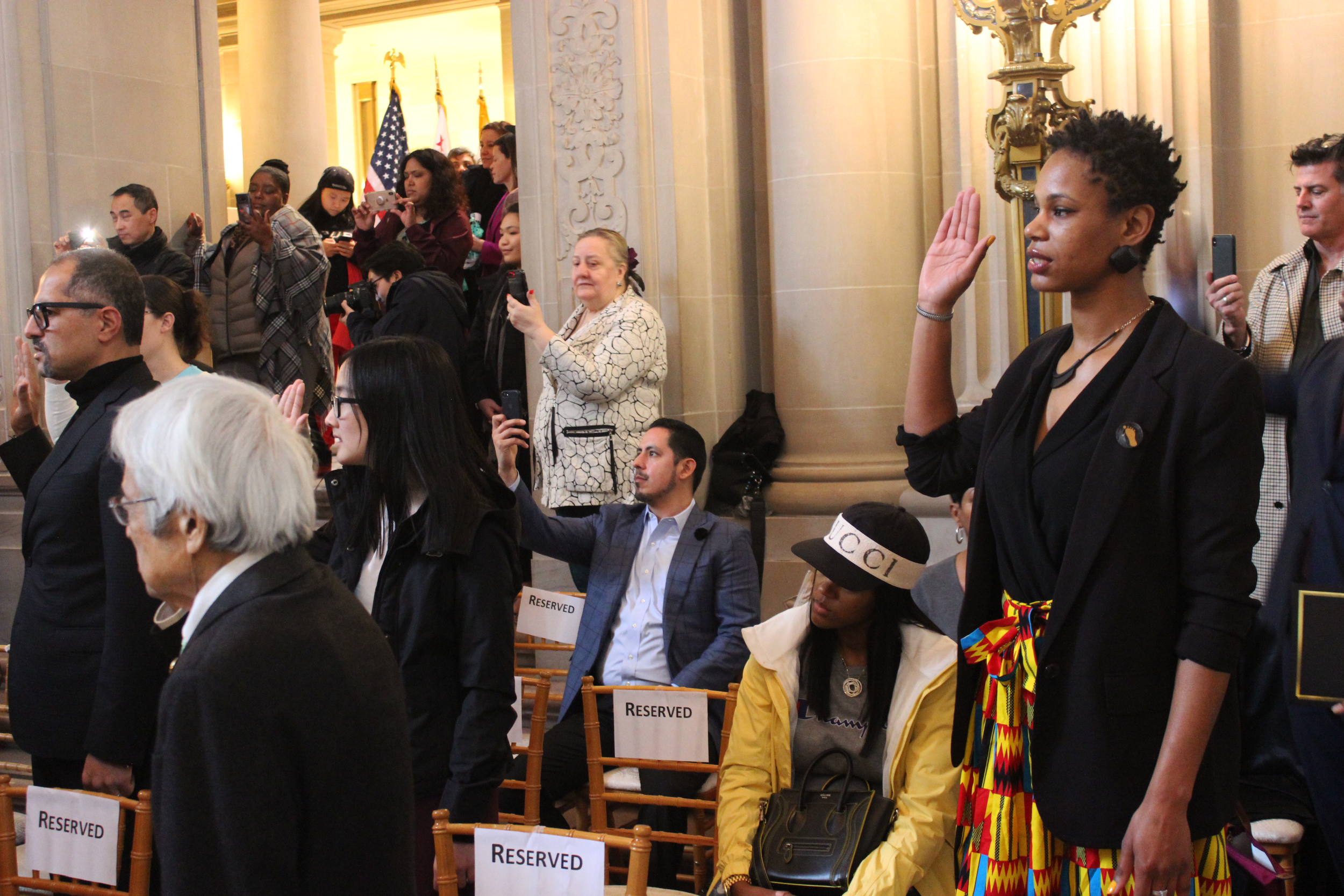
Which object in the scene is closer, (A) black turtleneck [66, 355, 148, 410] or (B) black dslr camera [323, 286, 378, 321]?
(A) black turtleneck [66, 355, 148, 410]

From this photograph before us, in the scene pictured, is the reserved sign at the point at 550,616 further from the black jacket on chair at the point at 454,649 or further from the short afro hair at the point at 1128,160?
the short afro hair at the point at 1128,160

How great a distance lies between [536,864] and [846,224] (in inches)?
145

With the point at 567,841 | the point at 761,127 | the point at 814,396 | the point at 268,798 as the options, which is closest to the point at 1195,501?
the point at 567,841

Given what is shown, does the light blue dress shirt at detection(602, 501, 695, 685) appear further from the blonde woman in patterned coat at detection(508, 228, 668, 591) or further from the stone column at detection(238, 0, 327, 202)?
the stone column at detection(238, 0, 327, 202)

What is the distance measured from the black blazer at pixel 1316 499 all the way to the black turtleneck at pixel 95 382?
2.53m

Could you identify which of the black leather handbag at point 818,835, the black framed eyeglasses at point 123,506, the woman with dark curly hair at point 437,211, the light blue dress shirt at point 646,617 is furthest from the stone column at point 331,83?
the black framed eyeglasses at point 123,506

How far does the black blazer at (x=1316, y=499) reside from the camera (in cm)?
280

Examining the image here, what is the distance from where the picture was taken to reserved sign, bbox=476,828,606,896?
213 centimetres

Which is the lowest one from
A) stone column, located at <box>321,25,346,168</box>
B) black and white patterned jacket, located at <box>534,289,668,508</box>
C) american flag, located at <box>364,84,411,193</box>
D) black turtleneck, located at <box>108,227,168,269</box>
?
black and white patterned jacket, located at <box>534,289,668,508</box>

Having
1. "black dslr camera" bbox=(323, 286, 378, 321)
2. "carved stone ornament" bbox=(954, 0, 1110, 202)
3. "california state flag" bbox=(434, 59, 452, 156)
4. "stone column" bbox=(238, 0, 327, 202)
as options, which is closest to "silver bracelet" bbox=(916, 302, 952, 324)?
"carved stone ornament" bbox=(954, 0, 1110, 202)

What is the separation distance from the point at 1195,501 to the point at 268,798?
1234mm

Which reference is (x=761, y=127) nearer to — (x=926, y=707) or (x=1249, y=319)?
(x=1249, y=319)

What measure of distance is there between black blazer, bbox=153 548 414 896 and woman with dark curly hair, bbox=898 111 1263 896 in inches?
34.2

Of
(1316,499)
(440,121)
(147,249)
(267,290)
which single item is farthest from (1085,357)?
(440,121)
